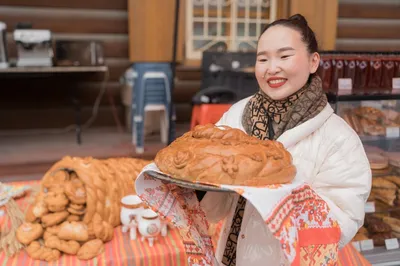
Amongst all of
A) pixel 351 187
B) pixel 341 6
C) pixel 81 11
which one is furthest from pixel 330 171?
pixel 341 6

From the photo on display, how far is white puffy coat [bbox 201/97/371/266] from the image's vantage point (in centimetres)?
121

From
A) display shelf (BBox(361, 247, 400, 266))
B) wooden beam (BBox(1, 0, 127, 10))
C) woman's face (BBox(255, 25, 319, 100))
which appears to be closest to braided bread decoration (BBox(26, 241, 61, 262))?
woman's face (BBox(255, 25, 319, 100))

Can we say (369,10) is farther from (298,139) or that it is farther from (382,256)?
(298,139)

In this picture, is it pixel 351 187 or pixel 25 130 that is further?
pixel 25 130

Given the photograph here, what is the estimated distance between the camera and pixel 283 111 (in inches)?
52.2

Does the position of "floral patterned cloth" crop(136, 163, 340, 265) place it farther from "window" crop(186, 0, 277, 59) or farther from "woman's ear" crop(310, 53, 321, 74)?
"window" crop(186, 0, 277, 59)

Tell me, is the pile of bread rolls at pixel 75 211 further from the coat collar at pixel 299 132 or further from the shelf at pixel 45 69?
the shelf at pixel 45 69

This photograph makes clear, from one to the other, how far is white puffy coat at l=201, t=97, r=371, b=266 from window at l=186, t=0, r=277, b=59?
14.8 feet

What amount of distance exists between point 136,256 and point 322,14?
4652mm

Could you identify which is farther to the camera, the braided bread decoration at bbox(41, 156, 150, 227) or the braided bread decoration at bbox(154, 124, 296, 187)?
the braided bread decoration at bbox(41, 156, 150, 227)

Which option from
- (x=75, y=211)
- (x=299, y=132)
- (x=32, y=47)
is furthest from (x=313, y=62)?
(x=32, y=47)

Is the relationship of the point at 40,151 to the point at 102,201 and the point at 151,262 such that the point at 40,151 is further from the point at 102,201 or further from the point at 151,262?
the point at 151,262

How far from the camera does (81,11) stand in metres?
5.04

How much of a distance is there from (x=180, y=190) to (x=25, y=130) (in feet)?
14.2
